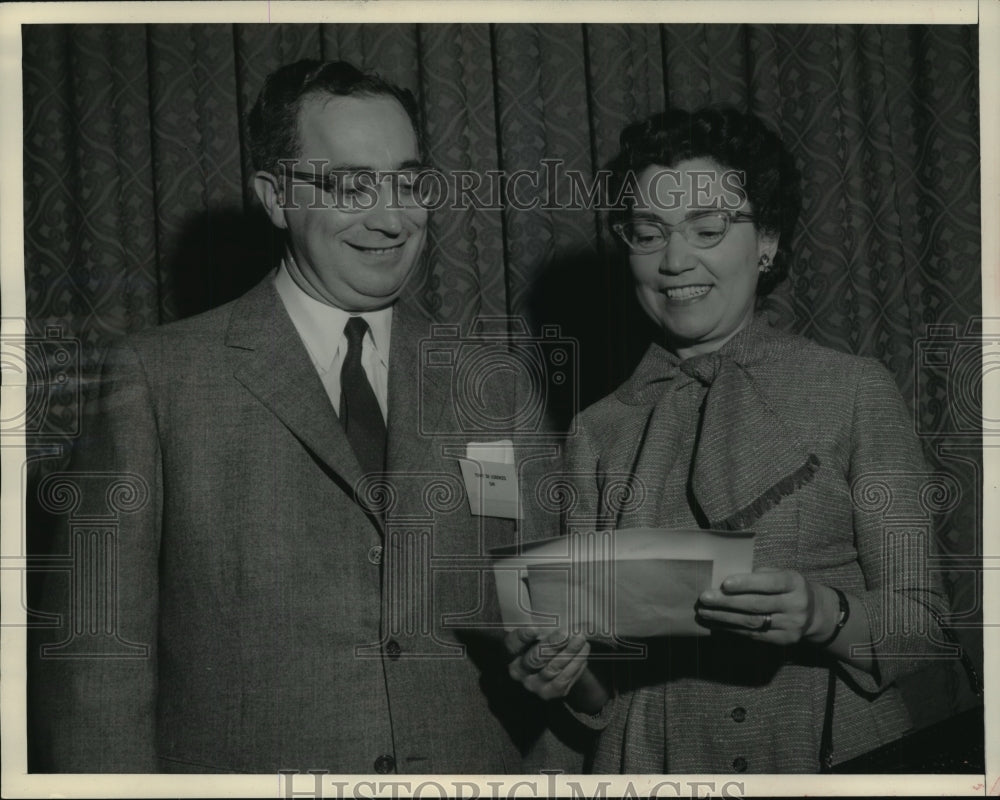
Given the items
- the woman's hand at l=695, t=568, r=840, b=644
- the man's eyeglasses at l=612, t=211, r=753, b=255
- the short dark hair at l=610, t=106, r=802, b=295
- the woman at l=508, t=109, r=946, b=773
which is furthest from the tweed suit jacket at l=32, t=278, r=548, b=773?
the short dark hair at l=610, t=106, r=802, b=295

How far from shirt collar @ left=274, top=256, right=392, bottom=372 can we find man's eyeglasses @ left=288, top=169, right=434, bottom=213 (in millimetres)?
165

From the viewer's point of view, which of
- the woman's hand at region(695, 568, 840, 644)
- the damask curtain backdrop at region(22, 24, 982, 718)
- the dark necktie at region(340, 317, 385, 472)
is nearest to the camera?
the woman's hand at region(695, 568, 840, 644)

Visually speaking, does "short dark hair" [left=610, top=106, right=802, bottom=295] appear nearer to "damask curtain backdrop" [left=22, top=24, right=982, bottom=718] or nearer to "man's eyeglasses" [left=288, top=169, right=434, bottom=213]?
"damask curtain backdrop" [left=22, top=24, right=982, bottom=718]

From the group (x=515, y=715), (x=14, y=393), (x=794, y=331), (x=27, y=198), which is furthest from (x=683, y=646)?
(x=27, y=198)

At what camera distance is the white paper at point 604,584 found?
6.68ft

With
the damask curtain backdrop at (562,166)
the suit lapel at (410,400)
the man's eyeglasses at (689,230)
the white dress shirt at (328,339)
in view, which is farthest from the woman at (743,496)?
the white dress shirt at (328,339)

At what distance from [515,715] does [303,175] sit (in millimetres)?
1082

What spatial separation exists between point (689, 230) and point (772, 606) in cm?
70

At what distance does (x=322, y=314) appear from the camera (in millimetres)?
2137

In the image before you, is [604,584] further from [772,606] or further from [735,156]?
[735,156]

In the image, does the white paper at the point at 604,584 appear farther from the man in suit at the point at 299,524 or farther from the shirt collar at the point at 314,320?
the shirt collar at the point at 314,320

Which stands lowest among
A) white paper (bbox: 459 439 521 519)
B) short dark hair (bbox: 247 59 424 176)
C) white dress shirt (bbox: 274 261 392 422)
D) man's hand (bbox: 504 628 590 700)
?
man's hand (bbox: 504 628 590 700)

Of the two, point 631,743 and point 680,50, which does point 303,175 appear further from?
point 631,743

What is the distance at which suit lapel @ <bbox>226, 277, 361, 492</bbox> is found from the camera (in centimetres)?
206
